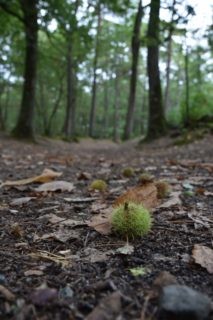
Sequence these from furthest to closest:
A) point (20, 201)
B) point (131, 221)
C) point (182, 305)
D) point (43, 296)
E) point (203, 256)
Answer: point (20, 201)
point (131, 221)
point (203, 256)
point (43, 296)
point (182, 305)

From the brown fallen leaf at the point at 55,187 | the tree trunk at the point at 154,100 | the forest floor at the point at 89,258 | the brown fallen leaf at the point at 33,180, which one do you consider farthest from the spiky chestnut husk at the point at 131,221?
the tree trunk at the point at 154,100

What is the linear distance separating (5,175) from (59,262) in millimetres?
2727

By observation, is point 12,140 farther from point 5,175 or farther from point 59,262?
point 59,262

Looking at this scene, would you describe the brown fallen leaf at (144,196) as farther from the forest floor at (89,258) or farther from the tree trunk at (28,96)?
the tree trunk at (28,96)

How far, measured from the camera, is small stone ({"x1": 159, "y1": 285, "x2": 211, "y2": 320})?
1015 millimetres

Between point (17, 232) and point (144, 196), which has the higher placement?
point (144, 196)

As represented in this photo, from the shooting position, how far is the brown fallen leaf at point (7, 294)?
46.7 inches

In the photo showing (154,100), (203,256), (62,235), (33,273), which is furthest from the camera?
(154,100)

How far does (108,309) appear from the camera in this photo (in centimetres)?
110

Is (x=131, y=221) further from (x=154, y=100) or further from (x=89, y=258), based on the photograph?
(x=154, y=100)

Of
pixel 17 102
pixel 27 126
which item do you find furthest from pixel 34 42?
pixel 17 102

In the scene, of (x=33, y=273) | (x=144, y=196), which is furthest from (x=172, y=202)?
(x=33, y=273)

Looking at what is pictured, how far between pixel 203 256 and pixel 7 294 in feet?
2.41

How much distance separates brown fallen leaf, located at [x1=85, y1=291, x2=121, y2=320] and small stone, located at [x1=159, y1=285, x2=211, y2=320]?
12 cm
